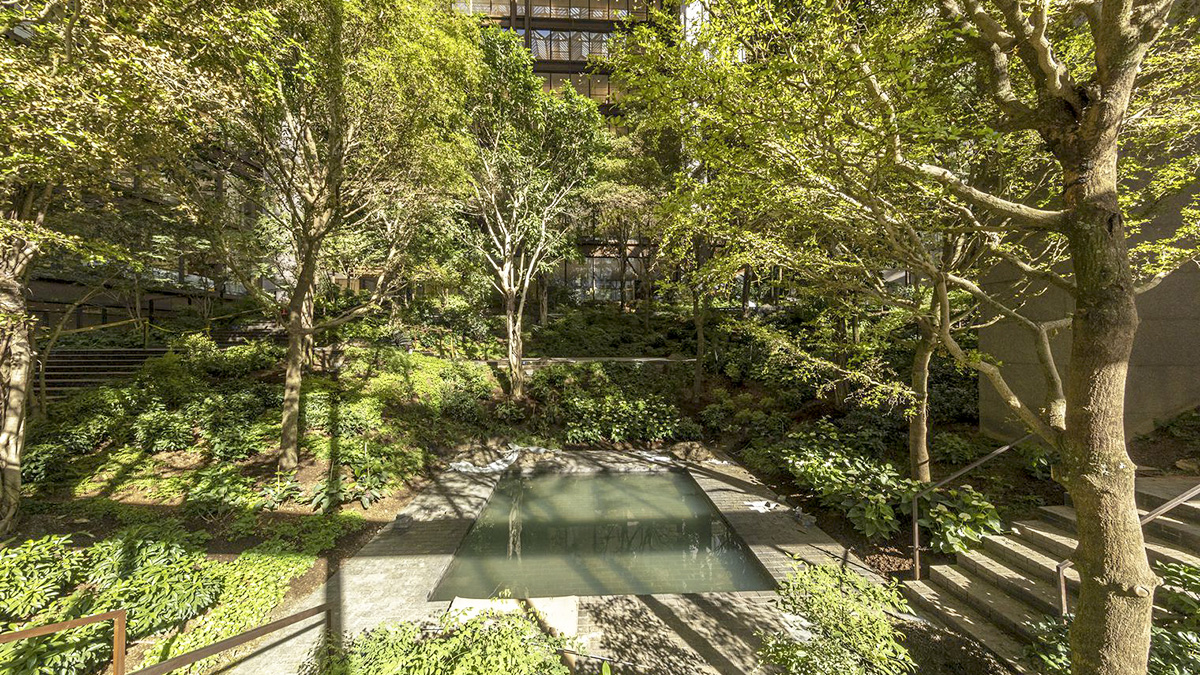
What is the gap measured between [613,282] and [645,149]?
11096 millimetres

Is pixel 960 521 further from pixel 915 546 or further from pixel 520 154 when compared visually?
pixel 520 154

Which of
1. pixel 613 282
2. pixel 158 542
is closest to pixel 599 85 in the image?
pixel 613 282

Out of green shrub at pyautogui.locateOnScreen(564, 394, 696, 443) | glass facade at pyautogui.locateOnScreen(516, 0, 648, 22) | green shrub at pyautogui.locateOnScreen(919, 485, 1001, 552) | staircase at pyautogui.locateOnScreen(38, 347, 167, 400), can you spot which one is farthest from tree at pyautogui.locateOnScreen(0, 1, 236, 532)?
glass facade at pyautogui.locateOnScreen(516, 0, 648, 22)

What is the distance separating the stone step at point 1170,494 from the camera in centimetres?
429

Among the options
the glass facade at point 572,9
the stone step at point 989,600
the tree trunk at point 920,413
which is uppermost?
the glass facade at point 572,9

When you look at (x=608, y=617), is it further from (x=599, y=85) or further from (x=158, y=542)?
(x=599, y=85)

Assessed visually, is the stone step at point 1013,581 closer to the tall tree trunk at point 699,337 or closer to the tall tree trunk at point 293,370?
the tall tree trunk at point 699,337

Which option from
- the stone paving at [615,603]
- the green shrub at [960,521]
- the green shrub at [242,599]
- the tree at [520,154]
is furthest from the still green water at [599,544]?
the tree at [520,154]

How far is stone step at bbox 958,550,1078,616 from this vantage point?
400 cm

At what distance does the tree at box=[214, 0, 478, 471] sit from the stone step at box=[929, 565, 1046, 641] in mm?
10108

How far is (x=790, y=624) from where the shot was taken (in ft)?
14.0

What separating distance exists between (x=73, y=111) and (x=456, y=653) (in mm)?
7098

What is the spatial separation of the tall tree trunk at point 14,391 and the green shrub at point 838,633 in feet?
31.6

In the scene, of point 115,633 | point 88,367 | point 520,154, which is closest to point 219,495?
point 115,633
